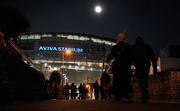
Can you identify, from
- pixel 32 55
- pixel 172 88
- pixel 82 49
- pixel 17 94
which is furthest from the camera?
pixel 82 49

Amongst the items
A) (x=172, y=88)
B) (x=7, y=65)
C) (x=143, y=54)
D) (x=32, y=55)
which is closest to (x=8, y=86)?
(x=7, y=65)

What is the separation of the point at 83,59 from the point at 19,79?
122002 millimetres

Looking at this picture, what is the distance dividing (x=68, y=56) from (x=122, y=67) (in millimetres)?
118767

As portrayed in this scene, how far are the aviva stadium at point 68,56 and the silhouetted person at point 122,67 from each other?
377 feet

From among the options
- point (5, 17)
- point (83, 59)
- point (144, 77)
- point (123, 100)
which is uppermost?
point (83, 59)

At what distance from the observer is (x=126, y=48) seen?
9.62 metres

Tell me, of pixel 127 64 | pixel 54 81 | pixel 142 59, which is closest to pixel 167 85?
pixel 54 81

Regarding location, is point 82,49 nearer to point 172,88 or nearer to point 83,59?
point 83,59

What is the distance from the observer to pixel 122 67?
9.65m

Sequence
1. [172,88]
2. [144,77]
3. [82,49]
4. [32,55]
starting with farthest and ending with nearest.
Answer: [82,49]
[32,55]
[172,88]
[144,77]

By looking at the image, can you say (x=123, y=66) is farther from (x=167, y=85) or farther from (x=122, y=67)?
(x=167, y=85)

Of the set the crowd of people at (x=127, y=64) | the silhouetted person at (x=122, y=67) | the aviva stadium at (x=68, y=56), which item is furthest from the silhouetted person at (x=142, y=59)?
the aviva stadium at (x=68, y=56)

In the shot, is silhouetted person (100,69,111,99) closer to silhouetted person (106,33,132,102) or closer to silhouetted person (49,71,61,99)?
silhouetted person (49,71,61,99)

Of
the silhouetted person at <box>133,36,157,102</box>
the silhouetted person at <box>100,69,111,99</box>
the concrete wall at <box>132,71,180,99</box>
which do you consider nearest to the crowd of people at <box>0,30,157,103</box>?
the silhouetted person at <box>133,36,157,102</box>
